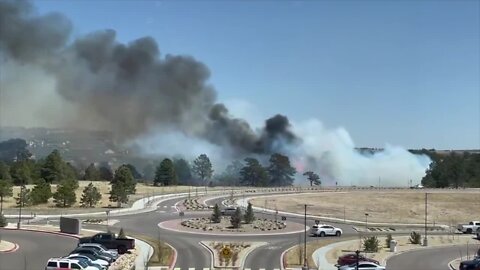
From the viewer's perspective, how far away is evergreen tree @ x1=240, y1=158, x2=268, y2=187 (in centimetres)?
17225

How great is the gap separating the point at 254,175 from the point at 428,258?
120m

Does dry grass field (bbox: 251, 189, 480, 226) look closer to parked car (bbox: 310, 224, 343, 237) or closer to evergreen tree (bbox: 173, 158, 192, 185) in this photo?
parked car (bbox: 310, 224, 343, 237)

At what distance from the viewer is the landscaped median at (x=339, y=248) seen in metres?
48.6

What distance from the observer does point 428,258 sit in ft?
173

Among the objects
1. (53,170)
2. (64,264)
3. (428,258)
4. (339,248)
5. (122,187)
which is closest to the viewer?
(64,264)

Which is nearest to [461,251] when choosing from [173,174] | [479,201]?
[479,201]

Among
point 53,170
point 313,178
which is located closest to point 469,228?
point 53,170

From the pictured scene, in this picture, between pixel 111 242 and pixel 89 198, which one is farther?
pixel 89 198

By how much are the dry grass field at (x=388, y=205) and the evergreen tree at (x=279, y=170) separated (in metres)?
55.1

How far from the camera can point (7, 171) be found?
11788 centimetres

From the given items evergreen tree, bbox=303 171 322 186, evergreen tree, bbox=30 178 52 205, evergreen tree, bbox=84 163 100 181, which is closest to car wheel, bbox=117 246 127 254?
evergreen tree, bbox=30 178 52 205

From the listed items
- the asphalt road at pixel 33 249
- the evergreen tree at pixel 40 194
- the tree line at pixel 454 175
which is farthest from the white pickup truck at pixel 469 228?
the tree line at pixel 454 175

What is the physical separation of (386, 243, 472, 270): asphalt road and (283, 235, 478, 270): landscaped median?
3.63 feet

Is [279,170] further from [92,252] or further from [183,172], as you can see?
[92,252]
